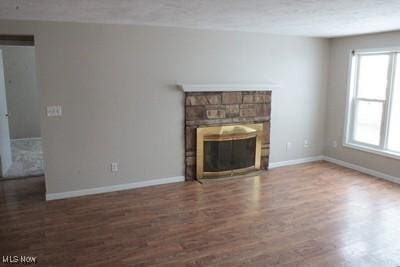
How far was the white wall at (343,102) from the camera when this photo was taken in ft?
15.6

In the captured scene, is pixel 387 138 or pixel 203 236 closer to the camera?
pixel 203 236

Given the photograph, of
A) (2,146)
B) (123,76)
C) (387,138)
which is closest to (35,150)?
(2,146)

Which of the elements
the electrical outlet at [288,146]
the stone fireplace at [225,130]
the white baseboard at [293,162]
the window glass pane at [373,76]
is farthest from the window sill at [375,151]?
the stone fireplace at [225,130]

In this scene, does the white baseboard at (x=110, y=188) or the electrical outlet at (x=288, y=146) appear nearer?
the white baseboard at (x=110, y=188)

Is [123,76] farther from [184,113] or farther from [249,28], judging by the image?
[249,28]

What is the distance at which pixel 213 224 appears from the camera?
338 centimetres

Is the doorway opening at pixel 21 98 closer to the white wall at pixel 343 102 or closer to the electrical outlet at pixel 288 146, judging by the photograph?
the electrical outlet at pixel 288 146

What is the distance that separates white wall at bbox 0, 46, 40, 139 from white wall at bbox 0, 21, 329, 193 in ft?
14.3

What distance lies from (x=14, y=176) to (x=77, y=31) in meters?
2.62

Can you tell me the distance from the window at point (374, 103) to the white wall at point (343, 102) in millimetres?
113

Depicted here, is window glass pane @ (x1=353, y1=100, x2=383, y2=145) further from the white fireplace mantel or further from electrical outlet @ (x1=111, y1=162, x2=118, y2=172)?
electrical outlet @ (x1=111, y1=162, x2=118, y2=172)

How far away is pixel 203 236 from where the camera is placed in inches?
123

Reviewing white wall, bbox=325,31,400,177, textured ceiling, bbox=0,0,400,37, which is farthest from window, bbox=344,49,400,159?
textured ceiling, bbox=0,0,400,37

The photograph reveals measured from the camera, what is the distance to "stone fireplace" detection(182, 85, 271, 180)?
184 inches
